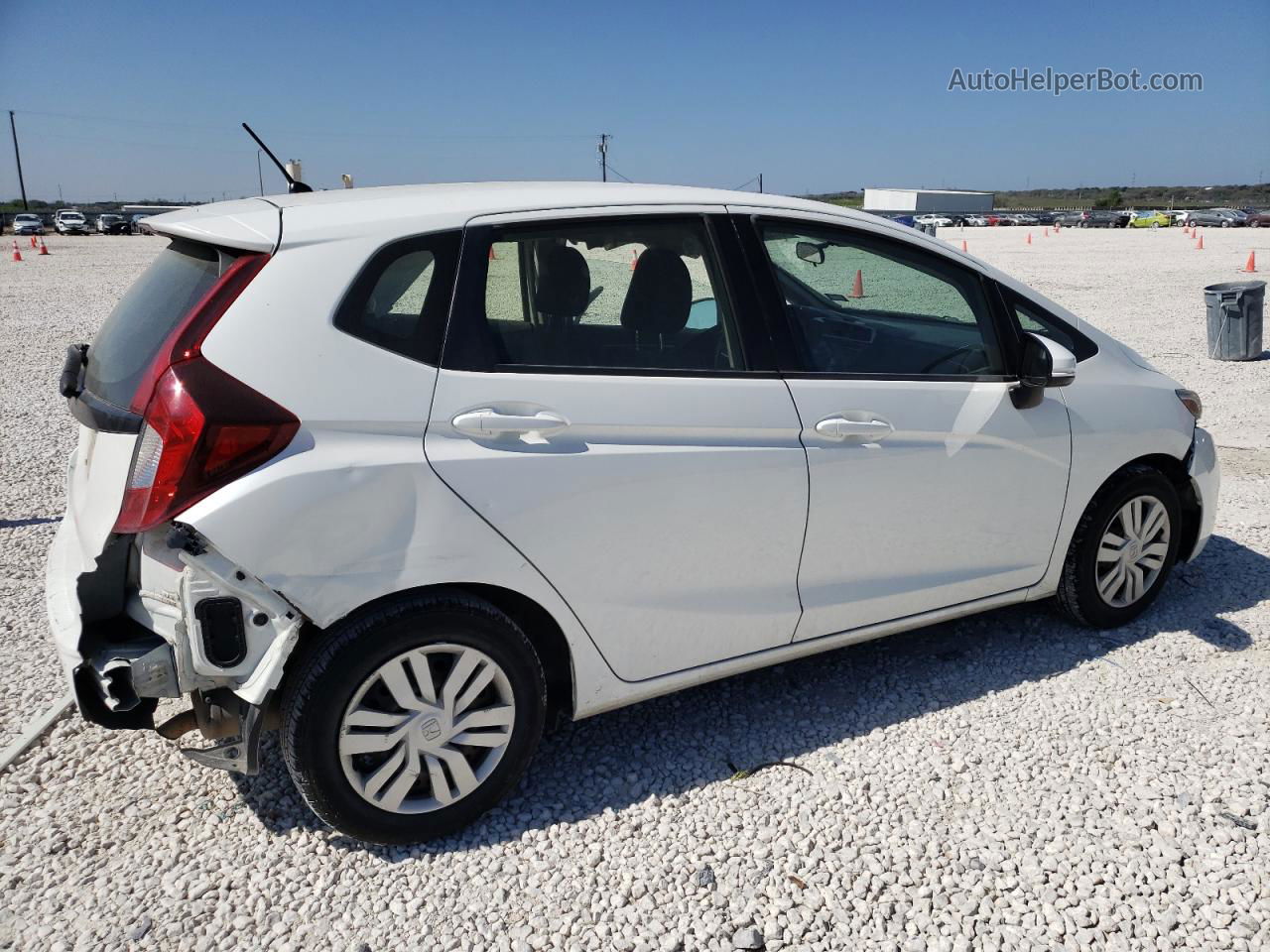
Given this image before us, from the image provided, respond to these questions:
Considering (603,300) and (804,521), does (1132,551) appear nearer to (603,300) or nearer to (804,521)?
(804,521)

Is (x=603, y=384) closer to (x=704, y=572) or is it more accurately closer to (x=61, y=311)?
(x=704, y=572)

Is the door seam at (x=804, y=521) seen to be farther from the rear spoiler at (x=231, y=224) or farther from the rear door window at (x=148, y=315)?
the rear door window at (x=148, y=315)

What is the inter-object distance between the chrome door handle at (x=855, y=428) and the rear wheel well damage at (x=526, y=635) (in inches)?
41.6

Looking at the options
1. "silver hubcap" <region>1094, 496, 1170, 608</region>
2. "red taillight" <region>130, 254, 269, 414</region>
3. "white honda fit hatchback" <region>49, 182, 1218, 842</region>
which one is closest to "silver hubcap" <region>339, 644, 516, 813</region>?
"white honda fit hatchback" <region>49, 182, 1218, 842</region>

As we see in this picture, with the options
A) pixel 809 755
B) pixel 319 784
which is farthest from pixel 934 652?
pixel 319 784

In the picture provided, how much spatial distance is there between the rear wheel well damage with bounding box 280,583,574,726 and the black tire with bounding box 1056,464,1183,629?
7.23 feet

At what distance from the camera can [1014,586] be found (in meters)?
3.90

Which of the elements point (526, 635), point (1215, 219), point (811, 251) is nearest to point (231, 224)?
point (526, 635)

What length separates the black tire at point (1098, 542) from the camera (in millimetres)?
4008

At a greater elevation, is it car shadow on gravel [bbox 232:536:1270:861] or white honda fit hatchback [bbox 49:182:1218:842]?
white honda fit hatchback [bbox 49:182:1218:842]

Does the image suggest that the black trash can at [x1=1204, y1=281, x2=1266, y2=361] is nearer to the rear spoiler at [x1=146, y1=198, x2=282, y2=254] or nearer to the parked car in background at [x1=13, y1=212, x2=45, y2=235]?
the rear spoiler at [x1=146, y1=198, x2=282, y2=254]

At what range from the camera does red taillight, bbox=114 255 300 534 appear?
2.39 m

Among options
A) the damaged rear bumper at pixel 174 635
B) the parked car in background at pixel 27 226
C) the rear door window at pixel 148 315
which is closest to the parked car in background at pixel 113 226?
the parked car in background at pixel 27 226

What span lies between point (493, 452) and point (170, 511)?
0.81 m
